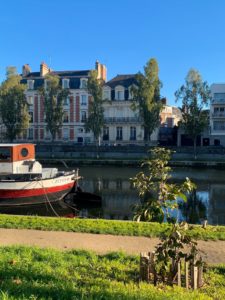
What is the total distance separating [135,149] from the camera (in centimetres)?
5375

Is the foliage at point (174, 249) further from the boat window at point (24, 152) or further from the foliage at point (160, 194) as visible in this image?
the boat window at point (24, 152)

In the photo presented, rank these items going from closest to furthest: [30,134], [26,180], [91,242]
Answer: [91,242] → [26,180] → [30,134]

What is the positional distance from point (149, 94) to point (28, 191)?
114ft

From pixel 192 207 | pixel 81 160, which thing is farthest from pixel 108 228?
pixel 81 160

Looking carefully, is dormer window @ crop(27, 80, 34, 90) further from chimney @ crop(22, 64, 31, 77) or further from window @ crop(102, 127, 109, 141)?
window @ crop(102, 127, 109, 141)

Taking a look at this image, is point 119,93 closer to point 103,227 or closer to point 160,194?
point 103,227

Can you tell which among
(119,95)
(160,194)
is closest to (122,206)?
(160,194)

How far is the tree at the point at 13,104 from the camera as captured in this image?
56125 millimetres

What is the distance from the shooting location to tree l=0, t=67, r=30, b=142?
5612 centimetres

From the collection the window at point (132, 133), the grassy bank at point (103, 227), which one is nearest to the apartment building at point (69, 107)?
the window at point (132, 133)

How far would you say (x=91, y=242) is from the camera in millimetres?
9617

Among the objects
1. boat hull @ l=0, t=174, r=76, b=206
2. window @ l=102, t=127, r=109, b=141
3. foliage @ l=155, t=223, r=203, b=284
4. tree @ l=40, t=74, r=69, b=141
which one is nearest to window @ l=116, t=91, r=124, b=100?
window @ l=102, t=127, r=109, b=141

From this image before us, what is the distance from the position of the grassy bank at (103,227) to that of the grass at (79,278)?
2653 millimetres

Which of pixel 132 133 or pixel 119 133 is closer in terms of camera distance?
pixel 132 133
